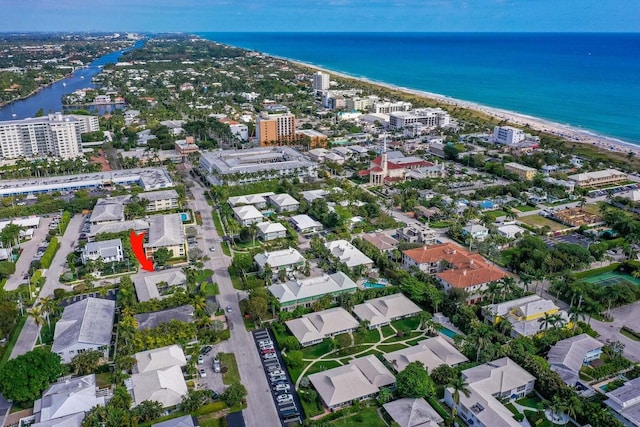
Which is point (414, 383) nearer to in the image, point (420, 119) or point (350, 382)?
point (350, 382)

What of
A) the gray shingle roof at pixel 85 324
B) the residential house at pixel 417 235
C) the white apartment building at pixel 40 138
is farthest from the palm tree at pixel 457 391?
the white apartment building at pixel 40 138

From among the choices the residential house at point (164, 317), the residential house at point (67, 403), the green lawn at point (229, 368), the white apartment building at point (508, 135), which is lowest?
the green lawn at point (229, 368)

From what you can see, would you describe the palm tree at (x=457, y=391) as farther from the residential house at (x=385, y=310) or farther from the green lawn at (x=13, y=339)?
the green lawn at (x=13, y=339)

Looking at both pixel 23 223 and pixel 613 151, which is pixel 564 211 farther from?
pixel 23 223

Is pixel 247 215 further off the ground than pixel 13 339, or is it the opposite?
pixel 247 215

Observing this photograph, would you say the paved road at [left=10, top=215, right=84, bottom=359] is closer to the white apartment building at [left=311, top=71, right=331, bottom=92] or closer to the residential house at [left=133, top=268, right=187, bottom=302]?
the residential house at [left=133, top=268, right=187, bottom=302]

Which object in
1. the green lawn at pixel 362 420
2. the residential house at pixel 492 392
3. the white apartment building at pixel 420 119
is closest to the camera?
the residential house at pixel 492 392

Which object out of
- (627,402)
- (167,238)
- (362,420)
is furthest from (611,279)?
(167,238)
